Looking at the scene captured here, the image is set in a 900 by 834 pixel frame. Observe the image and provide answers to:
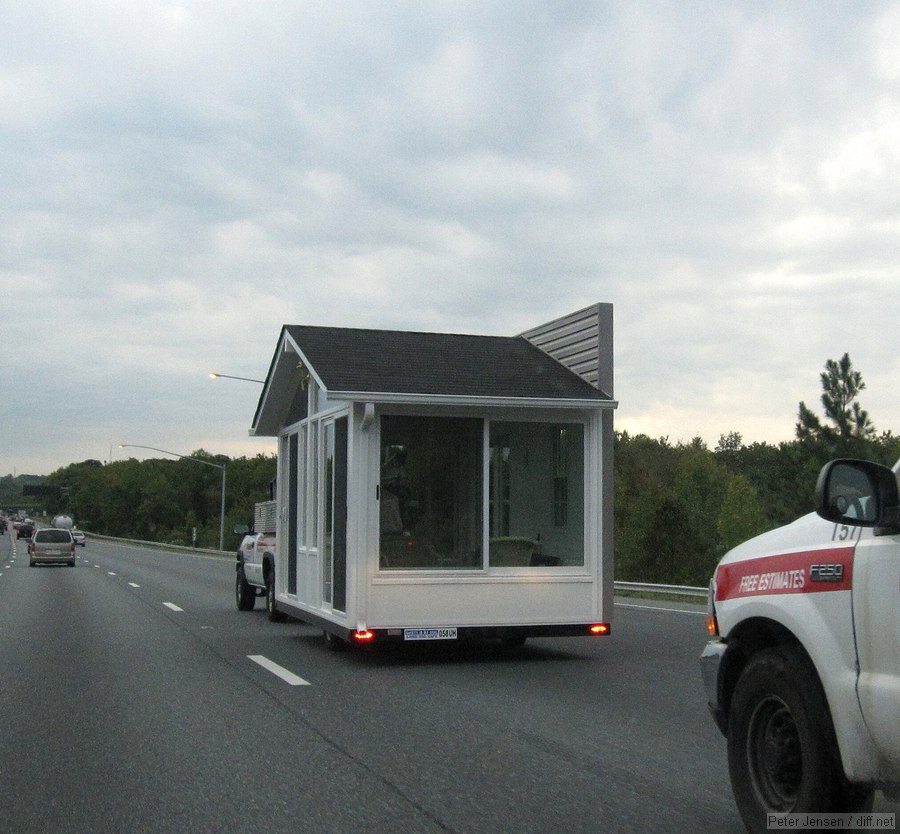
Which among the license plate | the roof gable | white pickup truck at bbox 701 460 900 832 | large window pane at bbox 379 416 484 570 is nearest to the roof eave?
the roof gable

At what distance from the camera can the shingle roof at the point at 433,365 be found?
12.6m

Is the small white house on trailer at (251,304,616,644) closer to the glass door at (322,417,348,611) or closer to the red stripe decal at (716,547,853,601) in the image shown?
the glass door at (322,417,348,611)

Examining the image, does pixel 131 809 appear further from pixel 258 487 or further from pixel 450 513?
pixel 258 487

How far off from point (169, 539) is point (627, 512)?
75857 millimetres

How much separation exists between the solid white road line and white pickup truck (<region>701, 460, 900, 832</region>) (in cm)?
614

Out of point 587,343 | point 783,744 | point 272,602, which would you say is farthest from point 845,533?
point 272,602

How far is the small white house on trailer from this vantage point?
40.0ft

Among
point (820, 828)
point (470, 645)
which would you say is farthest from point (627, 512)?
point (820, 828)

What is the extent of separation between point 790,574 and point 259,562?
49.8 feet

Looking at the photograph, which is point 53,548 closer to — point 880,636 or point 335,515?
point 335,515

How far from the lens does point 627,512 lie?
8119 cm

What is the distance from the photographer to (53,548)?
4641cm

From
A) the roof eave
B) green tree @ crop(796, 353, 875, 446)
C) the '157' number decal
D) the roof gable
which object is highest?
green tree @ crop(796, 353, 875, 446)

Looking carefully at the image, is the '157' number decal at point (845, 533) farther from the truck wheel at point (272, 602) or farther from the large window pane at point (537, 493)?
the truck wheel at point (272, 602)
